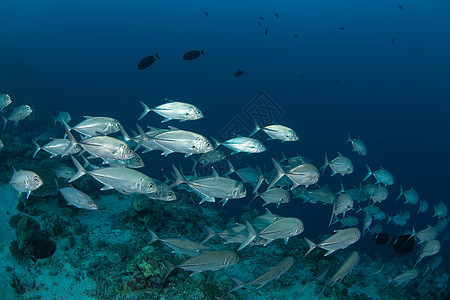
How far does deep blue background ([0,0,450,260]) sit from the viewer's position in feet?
157

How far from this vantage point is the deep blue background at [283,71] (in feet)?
157

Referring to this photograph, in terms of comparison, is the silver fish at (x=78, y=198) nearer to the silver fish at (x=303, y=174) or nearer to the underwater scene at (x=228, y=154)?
the underwater scene at (x=228, y=154)

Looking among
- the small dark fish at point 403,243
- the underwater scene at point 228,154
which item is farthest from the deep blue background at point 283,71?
the small dark fish at point 403,243

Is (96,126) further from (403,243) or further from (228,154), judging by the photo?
(228,154)

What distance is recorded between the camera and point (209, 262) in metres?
4.24

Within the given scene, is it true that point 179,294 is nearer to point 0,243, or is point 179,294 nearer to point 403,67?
point 0,243

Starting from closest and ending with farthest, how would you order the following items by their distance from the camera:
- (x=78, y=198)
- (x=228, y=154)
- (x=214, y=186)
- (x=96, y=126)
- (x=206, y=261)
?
(x=206, y=261) → (x=214, y=186) → (x=78, y=198) → (x=96, y=126) → (x=228, y=154)

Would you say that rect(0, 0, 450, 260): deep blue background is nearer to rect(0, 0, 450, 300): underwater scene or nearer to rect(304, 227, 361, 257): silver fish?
rect(0, 0, 450, 300): underwater scene

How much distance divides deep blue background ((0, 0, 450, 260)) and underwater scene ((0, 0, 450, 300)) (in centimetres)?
72

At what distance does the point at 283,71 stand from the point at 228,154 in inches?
3117

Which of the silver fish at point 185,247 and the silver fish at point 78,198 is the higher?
the silver fish at point 78,198

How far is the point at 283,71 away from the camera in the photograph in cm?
9488

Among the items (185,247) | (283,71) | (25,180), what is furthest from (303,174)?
(283,71)

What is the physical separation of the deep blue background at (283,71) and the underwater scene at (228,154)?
2.36 feet
